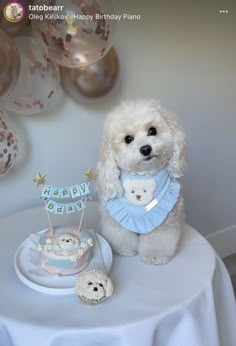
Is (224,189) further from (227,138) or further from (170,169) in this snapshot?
(170,169)

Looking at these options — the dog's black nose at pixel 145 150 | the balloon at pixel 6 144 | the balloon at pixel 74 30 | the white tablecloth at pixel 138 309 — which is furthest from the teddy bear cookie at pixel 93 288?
the balloon at pixel 74 30

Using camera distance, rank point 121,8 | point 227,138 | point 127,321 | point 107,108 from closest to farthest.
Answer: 1. point 127,321
2. point 121,8
3. point 107,108
4. point 227,138

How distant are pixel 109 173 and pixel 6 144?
1.21 feet

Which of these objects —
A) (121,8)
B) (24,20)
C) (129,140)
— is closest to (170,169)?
(129,140)

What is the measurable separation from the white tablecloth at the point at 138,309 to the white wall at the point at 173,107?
18.1 inches

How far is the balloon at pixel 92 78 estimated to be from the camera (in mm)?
1241

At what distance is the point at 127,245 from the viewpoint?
3.36 ft

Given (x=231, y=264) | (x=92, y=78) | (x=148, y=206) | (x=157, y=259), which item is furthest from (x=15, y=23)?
(x=231, y=264)

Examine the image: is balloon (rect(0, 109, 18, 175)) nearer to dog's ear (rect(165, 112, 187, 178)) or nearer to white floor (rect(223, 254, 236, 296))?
dog's ear (rect(165, 112, 187, 178))

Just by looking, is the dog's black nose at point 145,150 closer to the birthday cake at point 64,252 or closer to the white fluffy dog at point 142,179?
the white fluffy dog at point 142,179

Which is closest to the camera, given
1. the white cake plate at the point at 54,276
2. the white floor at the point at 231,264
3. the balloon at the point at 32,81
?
the white cake plate at the point at 54,276

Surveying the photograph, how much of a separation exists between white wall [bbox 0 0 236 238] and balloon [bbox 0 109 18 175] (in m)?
0.18

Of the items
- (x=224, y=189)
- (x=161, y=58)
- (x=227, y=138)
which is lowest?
(x=224, y=189)

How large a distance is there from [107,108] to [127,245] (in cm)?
65
